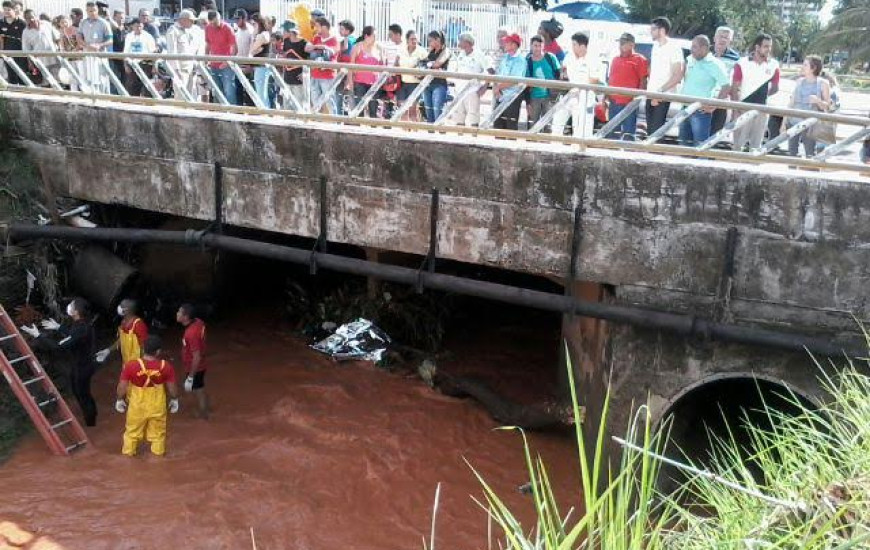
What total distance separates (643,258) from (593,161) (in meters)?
1.04

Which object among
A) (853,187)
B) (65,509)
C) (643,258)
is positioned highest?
(853,187)

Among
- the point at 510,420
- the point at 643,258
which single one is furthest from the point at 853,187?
the point at 510,420

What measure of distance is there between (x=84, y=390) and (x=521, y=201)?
5.34 metres

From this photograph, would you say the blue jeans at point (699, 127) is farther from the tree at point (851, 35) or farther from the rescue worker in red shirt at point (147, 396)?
the tree at point (851, 35)

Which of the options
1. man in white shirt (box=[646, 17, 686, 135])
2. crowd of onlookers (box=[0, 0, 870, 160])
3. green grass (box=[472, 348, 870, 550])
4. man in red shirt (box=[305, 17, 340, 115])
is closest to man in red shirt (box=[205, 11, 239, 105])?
crowd of onlookers (box=[0, 0, 870, 160])

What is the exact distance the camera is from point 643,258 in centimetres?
Result: 761

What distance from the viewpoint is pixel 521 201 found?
802cm

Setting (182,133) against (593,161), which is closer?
(593,161)

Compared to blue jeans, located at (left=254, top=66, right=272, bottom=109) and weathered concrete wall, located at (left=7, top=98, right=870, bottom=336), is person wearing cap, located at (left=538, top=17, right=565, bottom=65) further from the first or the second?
blue jeans, located at (left=254, top=66, right=272, bottom=109)

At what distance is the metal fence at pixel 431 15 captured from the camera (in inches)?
679

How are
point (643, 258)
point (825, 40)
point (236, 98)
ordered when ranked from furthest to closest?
point (825, 40) → point (236, 98) → point (643, 258)

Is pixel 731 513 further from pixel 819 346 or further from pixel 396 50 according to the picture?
pixel 396 50

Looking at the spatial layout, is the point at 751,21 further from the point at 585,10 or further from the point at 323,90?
the point at 323,90

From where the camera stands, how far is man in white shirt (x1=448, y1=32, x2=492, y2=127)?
9.35 m
